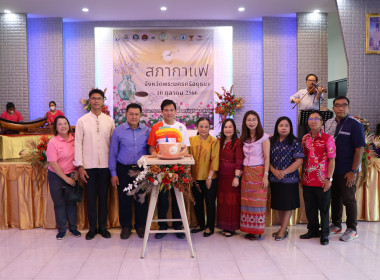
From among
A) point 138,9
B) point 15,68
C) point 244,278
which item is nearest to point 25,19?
point 15,68

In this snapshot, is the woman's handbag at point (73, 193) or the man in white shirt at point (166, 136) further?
the woman's handbag at point (73, 193)

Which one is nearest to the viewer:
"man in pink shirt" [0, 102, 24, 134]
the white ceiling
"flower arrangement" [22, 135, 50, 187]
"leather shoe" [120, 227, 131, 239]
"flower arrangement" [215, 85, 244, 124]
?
"leather shoe" [120, 227, 131, 239]

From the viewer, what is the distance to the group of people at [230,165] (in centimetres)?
353

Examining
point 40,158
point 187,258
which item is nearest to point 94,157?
point 40,158

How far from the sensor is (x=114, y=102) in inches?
333

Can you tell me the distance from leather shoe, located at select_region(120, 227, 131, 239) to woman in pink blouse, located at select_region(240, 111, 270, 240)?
3.96 ft

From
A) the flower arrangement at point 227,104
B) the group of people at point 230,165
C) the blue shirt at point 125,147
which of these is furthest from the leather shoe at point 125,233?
the flower arrangement at point 227,104

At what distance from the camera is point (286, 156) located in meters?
3.54

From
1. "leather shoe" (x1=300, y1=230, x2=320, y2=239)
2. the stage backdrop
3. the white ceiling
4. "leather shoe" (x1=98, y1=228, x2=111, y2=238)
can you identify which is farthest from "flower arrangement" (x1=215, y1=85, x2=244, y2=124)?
"leather shoe" (x1=98, y1=228, x2=111, y2=238)

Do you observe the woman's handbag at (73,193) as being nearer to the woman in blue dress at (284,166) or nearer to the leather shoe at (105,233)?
the leather shoe at (105,233)

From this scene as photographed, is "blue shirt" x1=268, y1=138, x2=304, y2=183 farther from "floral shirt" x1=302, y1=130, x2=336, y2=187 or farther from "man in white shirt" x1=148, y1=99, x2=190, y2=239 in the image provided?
"man in white shirt" x1=148, y1=99, x2=190, y2=239

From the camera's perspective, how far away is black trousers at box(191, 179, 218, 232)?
145 inches

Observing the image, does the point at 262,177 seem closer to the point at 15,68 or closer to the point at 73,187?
the point at 73,187

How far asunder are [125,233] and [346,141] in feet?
8.03
